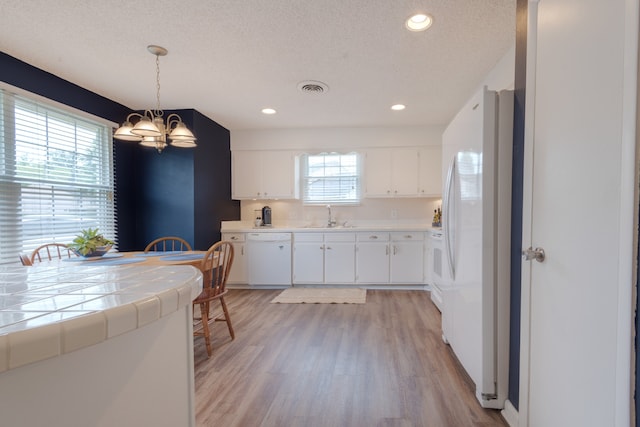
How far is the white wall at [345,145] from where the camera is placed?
4352 mm

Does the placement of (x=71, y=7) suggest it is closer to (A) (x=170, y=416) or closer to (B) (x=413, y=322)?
(A) (x=170, y=416)

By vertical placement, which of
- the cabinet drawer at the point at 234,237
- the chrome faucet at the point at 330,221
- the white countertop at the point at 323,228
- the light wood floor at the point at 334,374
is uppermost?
the chrome faucet at the point at 330,221

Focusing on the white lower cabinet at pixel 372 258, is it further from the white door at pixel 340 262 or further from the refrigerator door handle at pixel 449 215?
the refrigerator door handle at pixel 449 215

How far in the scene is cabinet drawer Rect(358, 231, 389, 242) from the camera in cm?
417

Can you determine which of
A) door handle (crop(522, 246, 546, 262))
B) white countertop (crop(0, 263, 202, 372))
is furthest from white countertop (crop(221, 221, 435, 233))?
white countertop (crop(0, 263, 202, 372))

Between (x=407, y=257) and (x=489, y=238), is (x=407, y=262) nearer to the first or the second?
(x=407, y=257)

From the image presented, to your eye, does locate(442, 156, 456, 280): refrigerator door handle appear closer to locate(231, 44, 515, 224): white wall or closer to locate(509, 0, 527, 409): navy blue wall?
locate(509, 0, 527, 409): navy blue wall

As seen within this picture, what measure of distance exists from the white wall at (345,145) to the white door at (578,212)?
9.81ft

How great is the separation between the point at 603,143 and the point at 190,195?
11.9ft

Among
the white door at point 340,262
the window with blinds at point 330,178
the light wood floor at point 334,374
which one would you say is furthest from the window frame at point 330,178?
the light wood floor at point 334,374

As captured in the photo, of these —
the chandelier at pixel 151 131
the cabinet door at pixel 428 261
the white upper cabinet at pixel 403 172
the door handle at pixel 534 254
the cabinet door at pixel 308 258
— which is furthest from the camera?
the white upper cabinet at pixel 403 172

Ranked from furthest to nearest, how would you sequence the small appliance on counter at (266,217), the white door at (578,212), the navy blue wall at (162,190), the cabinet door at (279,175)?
1. the small appliance on counter at (266,217)
2. the cabinet door at (279,175)
3. the navy blue wall at (162,190)
4. the white door at (578,212)

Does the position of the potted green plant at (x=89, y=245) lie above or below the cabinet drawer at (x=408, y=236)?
above

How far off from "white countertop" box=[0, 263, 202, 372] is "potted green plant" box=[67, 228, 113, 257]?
4.89ft
